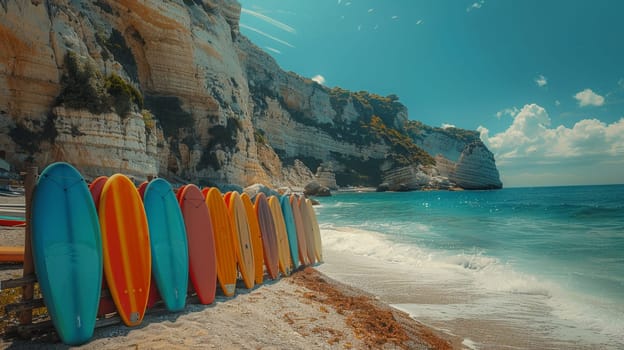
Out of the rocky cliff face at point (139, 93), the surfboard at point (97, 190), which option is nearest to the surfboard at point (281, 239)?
the surfboard at point (97, 190)

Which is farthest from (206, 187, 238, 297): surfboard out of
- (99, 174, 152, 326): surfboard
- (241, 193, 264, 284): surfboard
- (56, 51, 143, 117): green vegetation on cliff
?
(56, 51, 143, 117): green vegetation on cliff

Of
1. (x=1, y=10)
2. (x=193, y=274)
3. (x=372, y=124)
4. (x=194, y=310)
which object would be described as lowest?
(x=194, y=310)

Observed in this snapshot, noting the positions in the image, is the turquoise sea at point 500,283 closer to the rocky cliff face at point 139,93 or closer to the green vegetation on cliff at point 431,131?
the rocky cliff face at point 139,93

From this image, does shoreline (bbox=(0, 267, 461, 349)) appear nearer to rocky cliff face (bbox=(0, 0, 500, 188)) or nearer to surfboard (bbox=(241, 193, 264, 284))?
surfboard (bbox=(241, 193, 264, 284))

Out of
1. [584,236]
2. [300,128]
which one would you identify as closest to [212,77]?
[584,236]

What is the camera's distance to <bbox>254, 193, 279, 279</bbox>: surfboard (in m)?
5.20

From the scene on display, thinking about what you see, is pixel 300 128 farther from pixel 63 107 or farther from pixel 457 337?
pixel 457 337

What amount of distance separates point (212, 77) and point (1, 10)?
15.6 metres

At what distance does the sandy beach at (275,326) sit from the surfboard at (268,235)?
1.61 feet

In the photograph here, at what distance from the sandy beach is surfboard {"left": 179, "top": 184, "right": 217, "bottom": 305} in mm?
208

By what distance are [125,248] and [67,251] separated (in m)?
0.48

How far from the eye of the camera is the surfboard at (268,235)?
520 cm

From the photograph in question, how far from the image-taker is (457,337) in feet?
12.1

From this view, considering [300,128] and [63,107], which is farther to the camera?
[300,128]
